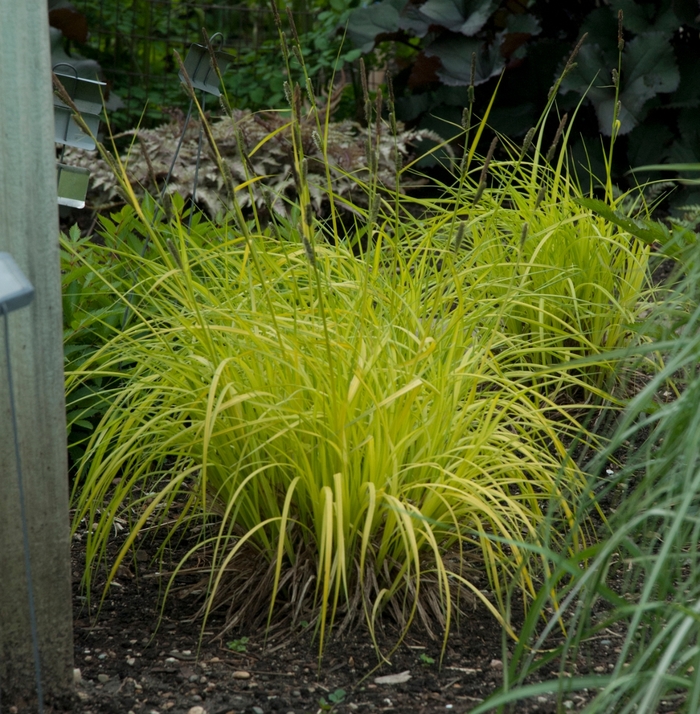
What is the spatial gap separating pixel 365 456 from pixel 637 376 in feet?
5.42

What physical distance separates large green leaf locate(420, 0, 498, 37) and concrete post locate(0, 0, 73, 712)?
401 cm

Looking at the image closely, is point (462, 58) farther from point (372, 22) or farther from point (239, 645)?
point (239, 645)

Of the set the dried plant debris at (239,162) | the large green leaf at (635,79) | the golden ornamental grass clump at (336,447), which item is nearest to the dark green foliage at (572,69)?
the large green leaf at (635,79)

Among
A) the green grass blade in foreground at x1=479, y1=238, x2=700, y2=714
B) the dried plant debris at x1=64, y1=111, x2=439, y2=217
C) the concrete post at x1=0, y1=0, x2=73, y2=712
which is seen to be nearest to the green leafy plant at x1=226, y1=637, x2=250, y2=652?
the concrete post at x1=0, y1=0, x2=73, y2=712

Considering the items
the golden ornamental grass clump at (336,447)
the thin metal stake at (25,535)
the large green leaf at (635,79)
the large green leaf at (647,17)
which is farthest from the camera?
the large green leaf at (647,17)

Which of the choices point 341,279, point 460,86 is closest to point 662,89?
point 460,86

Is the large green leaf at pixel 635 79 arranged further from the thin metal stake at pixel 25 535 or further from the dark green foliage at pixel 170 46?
the thin metal stake at pixel 25 535

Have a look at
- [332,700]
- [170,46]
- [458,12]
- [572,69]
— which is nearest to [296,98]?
[332,700]

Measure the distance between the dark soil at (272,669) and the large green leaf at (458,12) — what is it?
399 cm

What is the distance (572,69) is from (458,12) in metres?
0.85

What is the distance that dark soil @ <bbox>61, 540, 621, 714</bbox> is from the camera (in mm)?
1754

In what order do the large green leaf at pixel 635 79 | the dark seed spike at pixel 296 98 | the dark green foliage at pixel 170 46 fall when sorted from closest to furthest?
the dark seed spike at pixel 296 98
the large green leaf at pixel 635 79
the dark green foliage at pixel 170 46

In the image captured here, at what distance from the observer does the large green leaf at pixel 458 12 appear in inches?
203

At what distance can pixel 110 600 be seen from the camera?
2.15 meters
